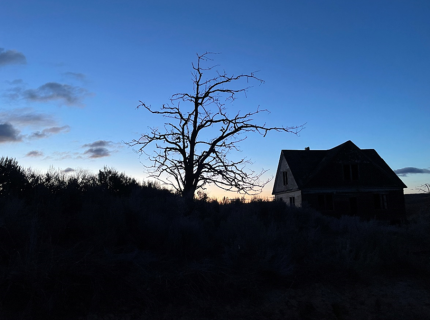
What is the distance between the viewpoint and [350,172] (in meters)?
26.6

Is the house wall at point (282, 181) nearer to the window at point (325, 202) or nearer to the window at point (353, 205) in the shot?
the window at point (325, 202)

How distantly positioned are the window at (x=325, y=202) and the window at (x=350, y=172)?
2.17 meters

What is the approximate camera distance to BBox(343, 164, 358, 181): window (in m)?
26.6

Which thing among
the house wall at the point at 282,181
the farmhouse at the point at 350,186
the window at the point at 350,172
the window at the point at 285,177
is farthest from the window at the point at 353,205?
the window at the point at 285,177

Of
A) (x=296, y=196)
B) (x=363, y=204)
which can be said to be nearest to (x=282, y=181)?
(x=296, y=196)

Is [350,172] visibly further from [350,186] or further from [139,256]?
[139,256]

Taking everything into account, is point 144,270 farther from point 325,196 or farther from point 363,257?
point 325,196

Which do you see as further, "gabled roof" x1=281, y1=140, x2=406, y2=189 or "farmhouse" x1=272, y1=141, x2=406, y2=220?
"gabled roof" x1=281, y1=140, x2=406, y2=189

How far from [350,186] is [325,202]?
238cm

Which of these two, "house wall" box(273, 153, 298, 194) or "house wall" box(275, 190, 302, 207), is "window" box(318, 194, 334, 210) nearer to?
"house wall" box(275, 190, 302, 207)

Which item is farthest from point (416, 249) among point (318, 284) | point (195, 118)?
point (195, 118)

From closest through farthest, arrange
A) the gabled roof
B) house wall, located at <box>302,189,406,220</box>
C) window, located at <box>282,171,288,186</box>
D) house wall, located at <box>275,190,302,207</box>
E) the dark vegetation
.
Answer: the dark vegetation → house wall, located at <box>302,189,406,220</box> → house wall, located at <box>275,190,302,207</box> → the gabled roof → window, located at <box>282,171,288,186</box>

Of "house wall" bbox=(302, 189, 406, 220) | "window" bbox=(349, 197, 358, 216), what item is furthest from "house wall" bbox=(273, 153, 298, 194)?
"window" bbox=(349, 197, 358, 216)

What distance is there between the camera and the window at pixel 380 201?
2617 cm
